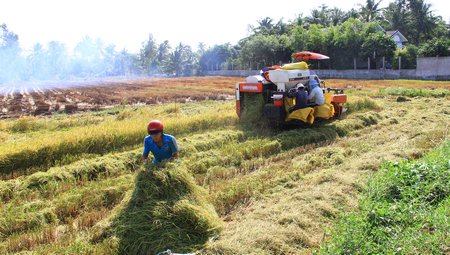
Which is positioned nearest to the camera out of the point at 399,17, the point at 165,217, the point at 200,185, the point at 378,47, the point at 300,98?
the point at 165,217

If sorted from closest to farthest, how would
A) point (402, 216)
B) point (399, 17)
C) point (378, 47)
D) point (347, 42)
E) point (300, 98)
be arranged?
point (402, 216), point (300, 98), point (378, 47), point (347, 42), point (399, 17)

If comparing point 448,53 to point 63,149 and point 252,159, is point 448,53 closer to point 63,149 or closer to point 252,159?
point 252,159

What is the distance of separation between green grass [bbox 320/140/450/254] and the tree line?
1209 inches

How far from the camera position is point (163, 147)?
15.1 feet

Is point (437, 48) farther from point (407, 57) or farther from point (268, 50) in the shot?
point (268, 50)

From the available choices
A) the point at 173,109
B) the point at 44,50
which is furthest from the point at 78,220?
the point at 44,50

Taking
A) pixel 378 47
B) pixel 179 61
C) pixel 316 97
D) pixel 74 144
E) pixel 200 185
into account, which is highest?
pixel 179 61

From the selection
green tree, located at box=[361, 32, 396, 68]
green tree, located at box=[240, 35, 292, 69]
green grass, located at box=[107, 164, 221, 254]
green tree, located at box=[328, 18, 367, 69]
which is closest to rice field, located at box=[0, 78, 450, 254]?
green grass, located at box=[107, 164, 221, 254]

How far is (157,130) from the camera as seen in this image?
4418mm

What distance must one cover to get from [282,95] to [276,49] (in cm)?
3815

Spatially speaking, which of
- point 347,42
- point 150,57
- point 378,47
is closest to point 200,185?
point 378,47

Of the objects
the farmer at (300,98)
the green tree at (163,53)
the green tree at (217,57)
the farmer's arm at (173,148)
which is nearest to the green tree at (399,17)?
the green tree at (217,57)

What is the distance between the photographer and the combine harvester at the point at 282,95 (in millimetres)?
8633

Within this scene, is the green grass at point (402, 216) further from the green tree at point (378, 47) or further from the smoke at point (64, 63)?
the smoke at point (64, 63)
